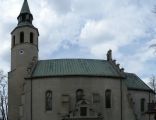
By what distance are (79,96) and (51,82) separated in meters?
5.06

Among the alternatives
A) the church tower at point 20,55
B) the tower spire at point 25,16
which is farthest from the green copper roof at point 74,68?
the tower spire at point 25,16

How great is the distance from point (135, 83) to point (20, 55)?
21.9 metres

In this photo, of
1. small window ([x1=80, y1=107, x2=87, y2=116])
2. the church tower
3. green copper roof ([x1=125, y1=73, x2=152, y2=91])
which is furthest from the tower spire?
green copper roof ([x1=125, y1=73, x2=152, y2=91])

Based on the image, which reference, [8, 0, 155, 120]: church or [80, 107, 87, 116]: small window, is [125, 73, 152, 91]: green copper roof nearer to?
[8, 0, 155, 120]: church

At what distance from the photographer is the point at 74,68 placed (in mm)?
63375

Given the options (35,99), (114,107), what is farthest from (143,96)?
(35,99)

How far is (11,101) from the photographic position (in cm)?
6588

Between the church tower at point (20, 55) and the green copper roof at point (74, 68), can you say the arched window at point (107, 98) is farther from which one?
the church tower at point (20, 55)

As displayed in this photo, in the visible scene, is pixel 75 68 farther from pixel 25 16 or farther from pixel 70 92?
Answer: pixel 25 16

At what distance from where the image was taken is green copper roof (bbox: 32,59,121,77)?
6188cm

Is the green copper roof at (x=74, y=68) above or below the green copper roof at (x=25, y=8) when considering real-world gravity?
below

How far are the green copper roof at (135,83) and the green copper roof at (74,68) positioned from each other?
248 inches

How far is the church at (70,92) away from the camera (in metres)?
60.2

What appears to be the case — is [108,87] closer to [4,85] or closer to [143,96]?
[143,96]
